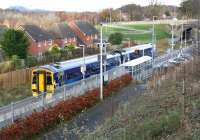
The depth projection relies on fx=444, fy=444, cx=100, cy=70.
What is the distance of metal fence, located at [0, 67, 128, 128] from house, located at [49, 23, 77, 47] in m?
30.7

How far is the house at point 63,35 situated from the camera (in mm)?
63191

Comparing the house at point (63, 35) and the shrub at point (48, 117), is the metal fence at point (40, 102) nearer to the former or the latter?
the shrub at point (48, 117)

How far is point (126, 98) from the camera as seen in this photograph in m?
30.1

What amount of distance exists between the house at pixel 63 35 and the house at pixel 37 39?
3.27 metres

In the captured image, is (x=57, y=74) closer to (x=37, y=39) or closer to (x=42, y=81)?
(x=42, y=81)

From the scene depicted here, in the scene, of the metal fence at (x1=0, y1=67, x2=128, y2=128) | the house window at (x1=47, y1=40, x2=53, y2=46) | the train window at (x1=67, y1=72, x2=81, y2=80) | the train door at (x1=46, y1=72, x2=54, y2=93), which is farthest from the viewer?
the house window at (x1=47, y1=40, x2=53, y2=46)

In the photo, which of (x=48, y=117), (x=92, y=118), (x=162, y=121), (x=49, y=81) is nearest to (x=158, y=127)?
(x=162, y=121)

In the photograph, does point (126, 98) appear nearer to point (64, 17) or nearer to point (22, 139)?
point (22, 139)

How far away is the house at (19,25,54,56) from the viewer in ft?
178

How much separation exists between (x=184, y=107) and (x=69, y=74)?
57.6 ft

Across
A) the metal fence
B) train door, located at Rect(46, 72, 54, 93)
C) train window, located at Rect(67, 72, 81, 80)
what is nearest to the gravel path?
the metal fence

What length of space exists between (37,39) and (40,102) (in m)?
30.7

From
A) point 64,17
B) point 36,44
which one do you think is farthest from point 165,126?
point 64,17

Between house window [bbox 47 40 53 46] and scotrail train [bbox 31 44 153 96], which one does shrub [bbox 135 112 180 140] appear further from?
house window [bbox 47 40 53 46]
